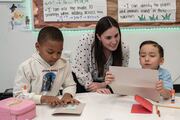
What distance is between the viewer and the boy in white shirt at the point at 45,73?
1631mm

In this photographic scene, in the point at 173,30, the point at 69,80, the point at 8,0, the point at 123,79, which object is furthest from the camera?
the point at 173,30

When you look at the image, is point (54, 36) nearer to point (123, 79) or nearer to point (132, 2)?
point (123, 79)

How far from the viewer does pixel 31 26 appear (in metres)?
2.85

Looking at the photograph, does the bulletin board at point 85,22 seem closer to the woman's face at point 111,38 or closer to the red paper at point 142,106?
the woman's face at point 111,38

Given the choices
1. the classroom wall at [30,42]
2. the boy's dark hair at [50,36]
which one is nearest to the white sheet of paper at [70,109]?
the boy's dark hair at [50,36]

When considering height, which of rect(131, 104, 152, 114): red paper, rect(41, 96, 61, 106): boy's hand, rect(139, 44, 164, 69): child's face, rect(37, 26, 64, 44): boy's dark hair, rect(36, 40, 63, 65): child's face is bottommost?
rect(131, 104, 152, 114): red paper

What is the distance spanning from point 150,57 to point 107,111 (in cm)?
58

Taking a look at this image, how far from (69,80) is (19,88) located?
0.34 metres

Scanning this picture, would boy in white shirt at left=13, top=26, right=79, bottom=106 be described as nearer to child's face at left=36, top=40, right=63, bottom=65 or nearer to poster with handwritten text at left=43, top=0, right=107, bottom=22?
child's face at left=36, top=40, right=63, bottom=65

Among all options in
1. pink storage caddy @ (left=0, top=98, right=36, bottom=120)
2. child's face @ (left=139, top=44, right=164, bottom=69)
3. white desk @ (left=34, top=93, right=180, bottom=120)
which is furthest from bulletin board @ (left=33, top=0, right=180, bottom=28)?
pink storage caddy @ (left=0, top=98, right=36, bottom=120)

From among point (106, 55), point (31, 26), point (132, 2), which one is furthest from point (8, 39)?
point (132, 2)

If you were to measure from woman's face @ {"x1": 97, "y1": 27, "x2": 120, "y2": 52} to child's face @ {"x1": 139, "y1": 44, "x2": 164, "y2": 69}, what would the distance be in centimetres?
32

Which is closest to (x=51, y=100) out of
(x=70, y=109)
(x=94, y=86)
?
(x=70, y=109)

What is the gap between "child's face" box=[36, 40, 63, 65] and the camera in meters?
1.66
